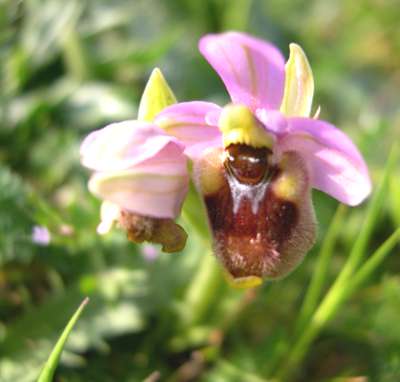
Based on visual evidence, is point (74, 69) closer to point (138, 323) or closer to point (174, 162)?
point (138, 323)

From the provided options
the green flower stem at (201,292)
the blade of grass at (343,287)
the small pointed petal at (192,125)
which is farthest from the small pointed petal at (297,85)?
the green flower stem at (201,292)

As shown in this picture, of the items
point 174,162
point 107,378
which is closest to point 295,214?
point 174,162

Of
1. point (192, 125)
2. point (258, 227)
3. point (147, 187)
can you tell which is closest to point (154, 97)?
point (192, 125)

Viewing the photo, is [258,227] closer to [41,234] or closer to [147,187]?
[147,187]

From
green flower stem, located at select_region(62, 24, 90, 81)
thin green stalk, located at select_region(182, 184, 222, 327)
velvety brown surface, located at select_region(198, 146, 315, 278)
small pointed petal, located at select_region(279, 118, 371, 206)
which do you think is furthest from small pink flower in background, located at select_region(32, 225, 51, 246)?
green flower stem, located at select_region(62, 24, 90, 81)

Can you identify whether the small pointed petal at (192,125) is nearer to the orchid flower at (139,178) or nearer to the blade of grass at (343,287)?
the orchid flower at (139,178)

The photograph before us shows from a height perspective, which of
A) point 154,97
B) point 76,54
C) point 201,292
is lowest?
point 201,292

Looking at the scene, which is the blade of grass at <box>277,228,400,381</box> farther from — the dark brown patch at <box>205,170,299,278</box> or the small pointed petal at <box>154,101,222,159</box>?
the small pointed petal at <box>154,101,222,159</box>
